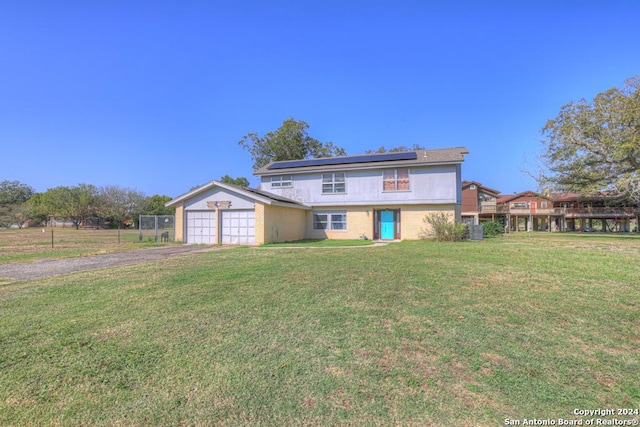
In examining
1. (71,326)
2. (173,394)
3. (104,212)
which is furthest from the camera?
(104,212)

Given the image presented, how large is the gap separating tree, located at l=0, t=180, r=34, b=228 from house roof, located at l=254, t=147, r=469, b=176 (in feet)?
185

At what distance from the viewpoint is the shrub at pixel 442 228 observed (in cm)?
1692

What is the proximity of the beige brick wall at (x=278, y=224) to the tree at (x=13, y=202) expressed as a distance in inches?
2316

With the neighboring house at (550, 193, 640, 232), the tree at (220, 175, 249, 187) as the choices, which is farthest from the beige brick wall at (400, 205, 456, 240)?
the tree at (220, 175, 249, 187)

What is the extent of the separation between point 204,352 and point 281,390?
1.22m

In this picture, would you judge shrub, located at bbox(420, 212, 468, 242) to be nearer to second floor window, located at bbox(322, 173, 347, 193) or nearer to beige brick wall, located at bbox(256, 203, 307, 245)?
second floor window, located at bbox(322, 173, 347, 193)

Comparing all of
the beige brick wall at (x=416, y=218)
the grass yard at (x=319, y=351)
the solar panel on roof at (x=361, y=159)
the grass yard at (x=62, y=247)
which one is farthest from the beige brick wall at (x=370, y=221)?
the grass yard at (x=319, y=351)

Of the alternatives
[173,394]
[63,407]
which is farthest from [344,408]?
[63,407]

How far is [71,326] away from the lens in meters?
4.31

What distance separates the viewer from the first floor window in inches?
800

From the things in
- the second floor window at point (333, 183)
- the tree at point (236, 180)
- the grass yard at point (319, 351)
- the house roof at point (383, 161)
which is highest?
the tree at point (236, 180)

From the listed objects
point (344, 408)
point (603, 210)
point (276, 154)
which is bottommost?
point (344, 408)

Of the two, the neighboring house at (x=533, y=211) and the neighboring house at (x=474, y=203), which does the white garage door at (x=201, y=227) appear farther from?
the neighboring house at (x=533, y=211)

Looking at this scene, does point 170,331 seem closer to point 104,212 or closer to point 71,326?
point 71,326
